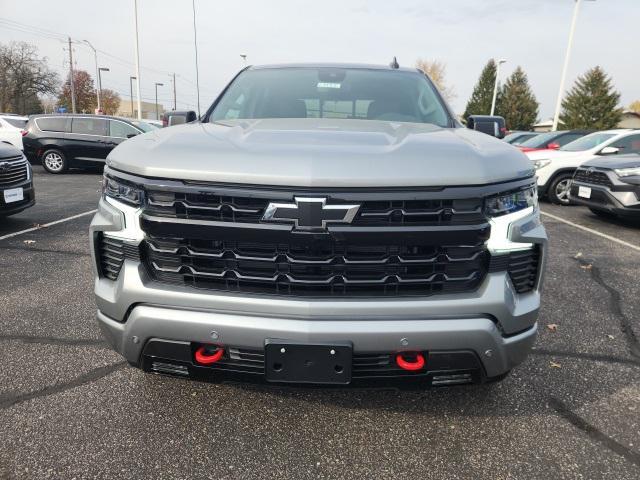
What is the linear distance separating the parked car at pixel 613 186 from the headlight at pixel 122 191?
23.8 feet

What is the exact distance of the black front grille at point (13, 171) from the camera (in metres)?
5.68

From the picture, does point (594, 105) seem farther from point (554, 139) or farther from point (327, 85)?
point (327, 85)

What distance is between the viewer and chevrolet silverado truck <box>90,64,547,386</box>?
5.82 ft

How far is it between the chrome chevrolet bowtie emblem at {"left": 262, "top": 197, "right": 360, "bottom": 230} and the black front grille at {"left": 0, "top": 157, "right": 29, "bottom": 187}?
212 inches

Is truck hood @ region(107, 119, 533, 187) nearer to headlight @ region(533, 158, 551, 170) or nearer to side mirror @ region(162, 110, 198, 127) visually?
side mirror @ region(162, 110, 198, 127)

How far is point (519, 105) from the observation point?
2365 inches

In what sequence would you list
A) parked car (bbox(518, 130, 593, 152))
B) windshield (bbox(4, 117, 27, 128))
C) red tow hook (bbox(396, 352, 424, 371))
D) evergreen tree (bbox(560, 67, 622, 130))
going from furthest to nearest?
evergreen tree (bbox(560, 67, 622, 130)) → windshield (bbox(4, 117, 27, 128)) → parked car (bbox(518, 130, 593, 152)) → red tow hook (bbox(396, 352, 424, 371))

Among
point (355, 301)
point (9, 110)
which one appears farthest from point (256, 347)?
point (9, 110)

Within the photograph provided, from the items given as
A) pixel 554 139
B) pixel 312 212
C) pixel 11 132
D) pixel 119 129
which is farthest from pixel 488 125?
pixel 11 132

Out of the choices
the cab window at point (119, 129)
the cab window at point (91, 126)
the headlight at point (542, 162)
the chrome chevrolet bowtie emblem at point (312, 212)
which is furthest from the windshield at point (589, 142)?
the cab window at point (91, 126)

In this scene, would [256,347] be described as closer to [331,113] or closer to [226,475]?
[226,475]

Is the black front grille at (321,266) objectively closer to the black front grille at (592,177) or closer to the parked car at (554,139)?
the black front grille at (592,177)

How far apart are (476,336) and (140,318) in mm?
1336

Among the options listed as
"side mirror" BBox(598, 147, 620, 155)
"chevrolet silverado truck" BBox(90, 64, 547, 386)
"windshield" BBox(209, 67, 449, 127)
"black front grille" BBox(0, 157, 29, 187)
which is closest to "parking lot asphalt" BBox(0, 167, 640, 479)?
"chevrolet silverado truck" BBox(90, 64, 547, 386)
